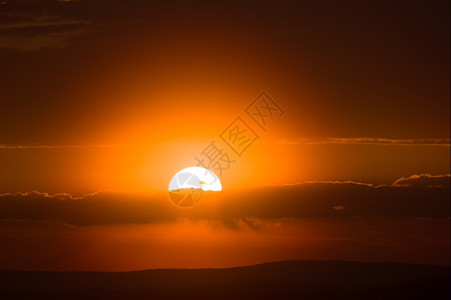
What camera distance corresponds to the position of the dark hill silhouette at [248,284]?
30234 millimetres

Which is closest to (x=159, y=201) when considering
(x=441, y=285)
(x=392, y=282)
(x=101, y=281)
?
(x=101, y=281)

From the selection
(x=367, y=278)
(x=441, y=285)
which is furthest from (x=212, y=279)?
(x=441, y=285)

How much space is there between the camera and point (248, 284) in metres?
33.2

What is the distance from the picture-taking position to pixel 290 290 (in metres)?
33.4

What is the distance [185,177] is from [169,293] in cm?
1570

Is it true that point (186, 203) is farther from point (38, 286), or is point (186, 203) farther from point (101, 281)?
point (38, 286)

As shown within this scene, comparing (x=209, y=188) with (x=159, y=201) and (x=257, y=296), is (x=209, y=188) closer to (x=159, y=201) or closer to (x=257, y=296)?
(x=159, y=201)

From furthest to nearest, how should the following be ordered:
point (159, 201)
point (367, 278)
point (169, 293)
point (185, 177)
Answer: point (169, 293) < point (367, 278) < point (159, 201) < point (185, 177)

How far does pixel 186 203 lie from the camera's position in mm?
19250

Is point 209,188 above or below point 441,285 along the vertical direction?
below

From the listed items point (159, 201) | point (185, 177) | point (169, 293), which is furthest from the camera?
point (169, 293)

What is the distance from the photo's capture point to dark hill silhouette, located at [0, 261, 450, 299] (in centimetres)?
3023

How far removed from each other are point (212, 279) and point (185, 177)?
14141mm

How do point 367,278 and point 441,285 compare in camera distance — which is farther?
point 441,285
